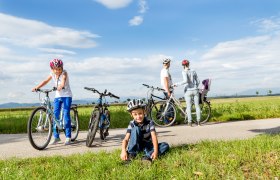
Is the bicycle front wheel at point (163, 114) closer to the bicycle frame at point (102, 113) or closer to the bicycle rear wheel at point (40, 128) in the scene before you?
the bicycle frame at point (102, 113)

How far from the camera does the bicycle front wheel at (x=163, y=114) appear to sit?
40.2 feet

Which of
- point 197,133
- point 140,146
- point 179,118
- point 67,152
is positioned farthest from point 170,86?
point 140,146

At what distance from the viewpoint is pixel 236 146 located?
621 cm

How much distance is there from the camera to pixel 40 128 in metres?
8.08

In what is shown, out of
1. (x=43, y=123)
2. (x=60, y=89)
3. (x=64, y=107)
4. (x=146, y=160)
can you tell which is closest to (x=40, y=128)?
(x=43, y=123)

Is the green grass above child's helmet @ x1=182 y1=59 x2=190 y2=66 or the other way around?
the other way around

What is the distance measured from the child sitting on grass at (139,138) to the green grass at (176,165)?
0.60ft

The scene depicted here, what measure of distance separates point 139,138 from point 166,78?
20.0 ft

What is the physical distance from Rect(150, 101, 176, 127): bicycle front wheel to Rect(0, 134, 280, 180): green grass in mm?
5785

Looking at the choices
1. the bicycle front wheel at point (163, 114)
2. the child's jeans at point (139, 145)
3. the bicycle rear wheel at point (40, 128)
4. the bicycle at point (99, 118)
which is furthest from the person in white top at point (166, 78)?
the child's jeans at point (139, 145)

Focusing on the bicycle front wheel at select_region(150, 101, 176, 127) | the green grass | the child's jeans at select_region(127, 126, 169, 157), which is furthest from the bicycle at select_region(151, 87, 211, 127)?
the child's jeans at select_region(127, 126, 169, 157)

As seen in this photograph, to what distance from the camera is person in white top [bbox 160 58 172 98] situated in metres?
11.8

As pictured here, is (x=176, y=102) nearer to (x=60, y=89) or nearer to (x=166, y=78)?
(x=166, y=78)

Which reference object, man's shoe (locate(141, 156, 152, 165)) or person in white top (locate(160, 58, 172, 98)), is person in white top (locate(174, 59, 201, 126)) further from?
man's shoe (locate(141, 156, 152, 165))
